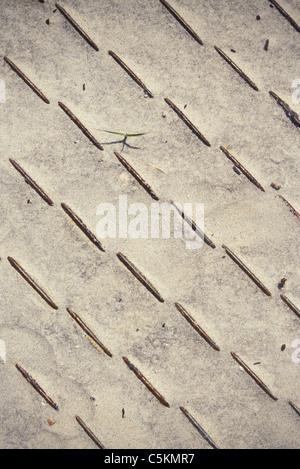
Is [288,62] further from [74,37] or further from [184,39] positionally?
[74,37]

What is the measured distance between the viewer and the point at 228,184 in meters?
1.42

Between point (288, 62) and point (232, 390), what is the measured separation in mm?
1167

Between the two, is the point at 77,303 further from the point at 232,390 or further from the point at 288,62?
the point at 288,62

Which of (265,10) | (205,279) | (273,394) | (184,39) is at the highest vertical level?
(265,10)

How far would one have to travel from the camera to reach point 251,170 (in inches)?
56.0

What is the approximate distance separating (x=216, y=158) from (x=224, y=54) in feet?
1.24

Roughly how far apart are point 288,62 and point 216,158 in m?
0.44

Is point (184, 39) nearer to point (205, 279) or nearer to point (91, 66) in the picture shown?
point (91, 66)

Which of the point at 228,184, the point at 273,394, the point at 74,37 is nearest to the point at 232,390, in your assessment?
the point at 273,394

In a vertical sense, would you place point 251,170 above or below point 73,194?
above

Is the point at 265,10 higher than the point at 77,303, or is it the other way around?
the point at 265,10

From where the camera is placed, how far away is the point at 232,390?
1.37 metres
